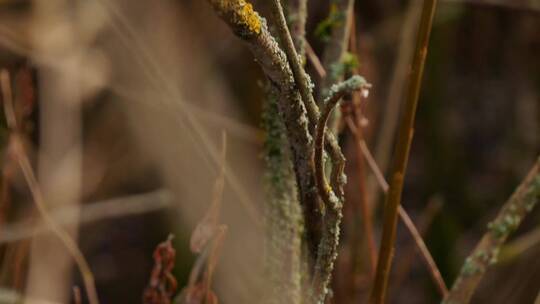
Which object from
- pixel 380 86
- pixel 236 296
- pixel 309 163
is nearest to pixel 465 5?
pixel 380 86

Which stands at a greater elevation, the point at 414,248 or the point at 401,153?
the point at 401,153

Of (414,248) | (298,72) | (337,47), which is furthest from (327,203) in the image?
(414,248)

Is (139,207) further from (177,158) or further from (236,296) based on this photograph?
(236,296)

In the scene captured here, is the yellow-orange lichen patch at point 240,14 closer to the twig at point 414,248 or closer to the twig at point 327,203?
the twig at point 327,203

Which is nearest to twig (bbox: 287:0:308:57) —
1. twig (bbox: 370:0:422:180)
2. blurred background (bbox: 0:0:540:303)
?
blurred background (bbox: 0:0:540:303)

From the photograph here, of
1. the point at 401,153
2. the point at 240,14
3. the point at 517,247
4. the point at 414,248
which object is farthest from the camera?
the point at 517,247

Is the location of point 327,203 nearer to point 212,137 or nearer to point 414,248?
point 414,248
